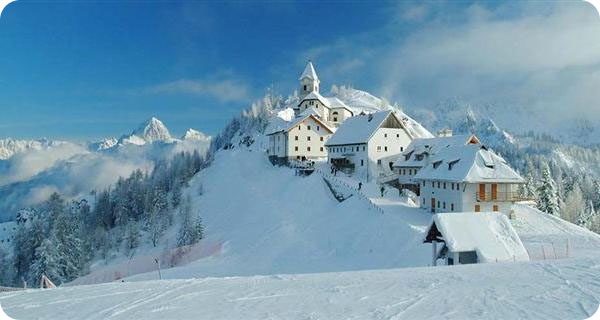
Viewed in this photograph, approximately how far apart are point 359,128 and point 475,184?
2628cm

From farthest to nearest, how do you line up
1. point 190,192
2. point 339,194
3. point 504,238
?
point 190,192 < point 339,194 < point 504,238

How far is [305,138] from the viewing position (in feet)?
246

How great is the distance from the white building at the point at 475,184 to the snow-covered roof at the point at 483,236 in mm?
17670

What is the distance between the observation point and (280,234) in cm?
4453

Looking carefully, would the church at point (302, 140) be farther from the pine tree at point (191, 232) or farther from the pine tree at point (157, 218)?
the pine tree at point (157, 218)

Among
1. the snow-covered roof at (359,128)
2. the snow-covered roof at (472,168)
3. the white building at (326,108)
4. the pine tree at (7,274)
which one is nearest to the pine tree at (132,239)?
the pine tree at (7,274)

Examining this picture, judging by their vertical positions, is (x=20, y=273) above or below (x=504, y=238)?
below

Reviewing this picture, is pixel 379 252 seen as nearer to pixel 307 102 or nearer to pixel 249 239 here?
pixel 249 239

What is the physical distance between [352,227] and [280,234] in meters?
7.96

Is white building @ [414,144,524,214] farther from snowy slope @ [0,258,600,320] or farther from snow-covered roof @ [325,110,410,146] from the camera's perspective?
snowy slope @ [0,258,600,320]

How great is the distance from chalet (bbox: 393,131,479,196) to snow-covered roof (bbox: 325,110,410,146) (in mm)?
5570

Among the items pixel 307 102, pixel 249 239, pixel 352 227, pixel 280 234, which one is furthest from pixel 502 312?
pixel 307 102

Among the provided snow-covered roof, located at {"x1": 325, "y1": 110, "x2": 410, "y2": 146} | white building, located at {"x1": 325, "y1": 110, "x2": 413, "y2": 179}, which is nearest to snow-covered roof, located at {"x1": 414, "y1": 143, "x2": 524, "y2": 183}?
white building, located at {"x1": 325, "y1": 110, "x2": 413, "y2": 179}

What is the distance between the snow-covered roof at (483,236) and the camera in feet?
66.6
